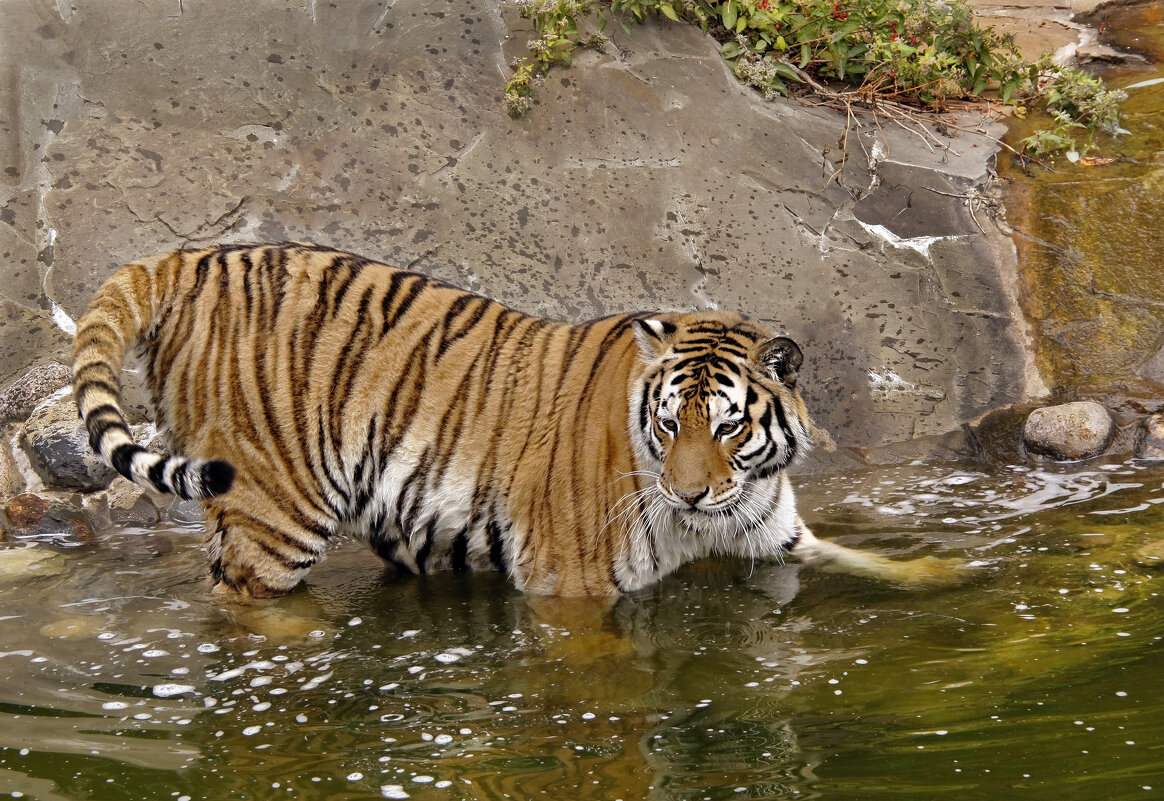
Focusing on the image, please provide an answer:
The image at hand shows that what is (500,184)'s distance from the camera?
19.3ft

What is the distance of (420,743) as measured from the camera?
2754mm

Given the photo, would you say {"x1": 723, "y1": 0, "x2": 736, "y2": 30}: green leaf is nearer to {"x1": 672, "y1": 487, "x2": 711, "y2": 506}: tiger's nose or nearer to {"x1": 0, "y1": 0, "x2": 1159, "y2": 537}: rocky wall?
{"x1": 0, "y1": 0, "x2": 1159, "y2": 537}: rocky wall

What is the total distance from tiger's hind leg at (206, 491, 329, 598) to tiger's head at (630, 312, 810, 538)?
127 cm

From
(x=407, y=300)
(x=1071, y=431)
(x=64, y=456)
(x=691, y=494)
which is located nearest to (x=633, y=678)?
(x=691, y=494)

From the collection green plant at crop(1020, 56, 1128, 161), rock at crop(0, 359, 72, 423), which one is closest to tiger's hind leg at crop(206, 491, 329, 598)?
rock at crop(0, 359, 72, 423)

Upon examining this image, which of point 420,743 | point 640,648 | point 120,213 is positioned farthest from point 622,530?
point 120,213

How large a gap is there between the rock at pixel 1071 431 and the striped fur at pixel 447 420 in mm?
1548

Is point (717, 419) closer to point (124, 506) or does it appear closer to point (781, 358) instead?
point (781, 358)

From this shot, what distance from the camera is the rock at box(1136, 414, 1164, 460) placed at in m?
4.86

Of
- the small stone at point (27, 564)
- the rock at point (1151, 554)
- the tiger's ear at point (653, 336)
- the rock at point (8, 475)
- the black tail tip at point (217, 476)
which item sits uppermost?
the tiger's ear at point (653, 336)

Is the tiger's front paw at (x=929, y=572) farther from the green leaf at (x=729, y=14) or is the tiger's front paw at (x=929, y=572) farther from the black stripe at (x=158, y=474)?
the green leaf at (x=729, y=14)

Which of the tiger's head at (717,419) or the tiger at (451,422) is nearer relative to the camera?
the tiger's head at (717,419)

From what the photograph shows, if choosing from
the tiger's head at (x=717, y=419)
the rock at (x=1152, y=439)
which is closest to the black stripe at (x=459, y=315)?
the tiger's head at (x=717, y=419)

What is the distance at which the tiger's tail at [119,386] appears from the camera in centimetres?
312
